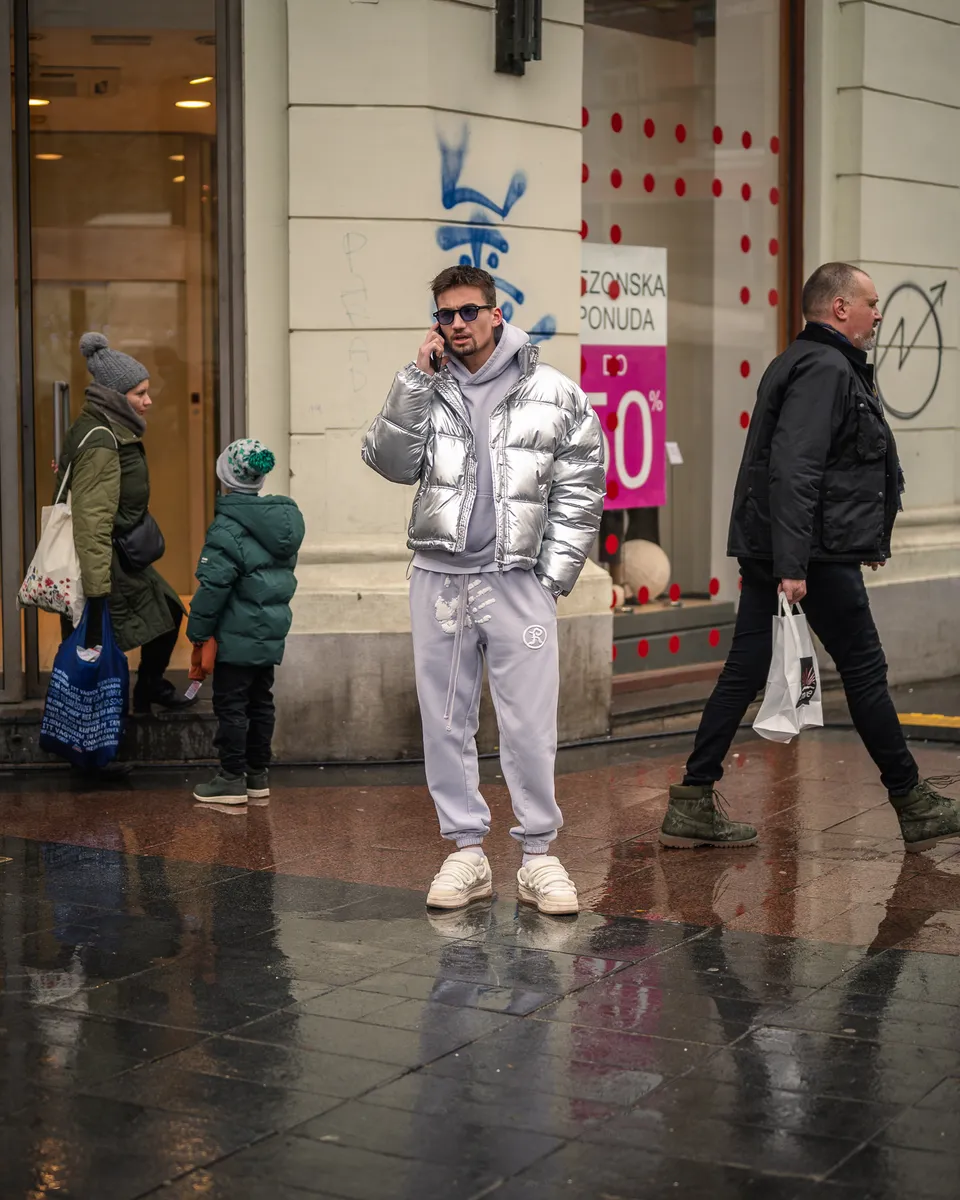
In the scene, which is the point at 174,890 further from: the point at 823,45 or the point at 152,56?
the point at 823,45

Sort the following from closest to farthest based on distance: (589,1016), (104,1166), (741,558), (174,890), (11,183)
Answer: (104,1166), (589,1016), (174,890), (741,558), (11,183)

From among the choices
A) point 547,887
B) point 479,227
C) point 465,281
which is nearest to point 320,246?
point 479,227

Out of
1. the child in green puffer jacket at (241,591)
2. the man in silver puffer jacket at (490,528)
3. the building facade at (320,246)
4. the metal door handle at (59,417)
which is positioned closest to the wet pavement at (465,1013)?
the child in green puffer jacket at (241,591)

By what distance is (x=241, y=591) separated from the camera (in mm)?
7402

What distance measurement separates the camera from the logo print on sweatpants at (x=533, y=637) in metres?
5.68

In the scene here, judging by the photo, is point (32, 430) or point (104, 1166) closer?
point (104, 1166)

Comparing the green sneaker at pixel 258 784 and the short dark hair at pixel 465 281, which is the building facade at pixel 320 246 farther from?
the short dark hair at pixel 465 281

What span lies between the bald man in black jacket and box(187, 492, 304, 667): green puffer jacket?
5.99 feet

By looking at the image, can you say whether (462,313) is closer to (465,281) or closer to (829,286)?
(465,281)

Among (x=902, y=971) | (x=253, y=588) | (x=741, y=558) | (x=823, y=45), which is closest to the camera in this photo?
(x=902, y=971)


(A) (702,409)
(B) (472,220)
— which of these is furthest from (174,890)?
(A) (702,409)

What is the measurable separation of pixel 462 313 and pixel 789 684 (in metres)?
1.82

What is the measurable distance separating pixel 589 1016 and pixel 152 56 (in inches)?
228

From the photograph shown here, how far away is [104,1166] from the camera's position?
3.74 metres
